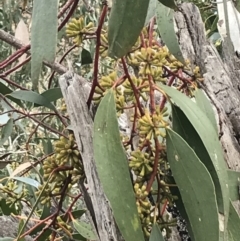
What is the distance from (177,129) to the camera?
1.95 feet

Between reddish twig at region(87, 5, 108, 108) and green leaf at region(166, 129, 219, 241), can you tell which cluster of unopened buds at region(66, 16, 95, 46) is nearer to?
reddish twig at region(87, 5, 108, 108)

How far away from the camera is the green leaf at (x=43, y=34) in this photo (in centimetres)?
43

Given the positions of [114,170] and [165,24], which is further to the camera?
[165,24]

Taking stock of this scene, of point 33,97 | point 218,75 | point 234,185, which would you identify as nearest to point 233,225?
point 234,185

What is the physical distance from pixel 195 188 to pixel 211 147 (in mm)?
54

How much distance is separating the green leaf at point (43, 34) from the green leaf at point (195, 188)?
0.63 ft

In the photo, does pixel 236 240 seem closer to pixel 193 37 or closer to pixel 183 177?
pixel 183 177

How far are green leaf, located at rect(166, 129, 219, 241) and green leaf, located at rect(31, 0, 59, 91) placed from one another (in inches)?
7.6

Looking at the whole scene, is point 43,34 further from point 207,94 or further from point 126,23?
point 207,94

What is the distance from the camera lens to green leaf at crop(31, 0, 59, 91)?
1.42ft

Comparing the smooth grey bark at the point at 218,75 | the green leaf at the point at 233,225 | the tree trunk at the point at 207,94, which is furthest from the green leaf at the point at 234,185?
the smooth grey bark at the point at 218,75

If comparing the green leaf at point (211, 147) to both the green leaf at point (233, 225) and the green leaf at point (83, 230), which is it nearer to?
the green leaf at point (233, 225)

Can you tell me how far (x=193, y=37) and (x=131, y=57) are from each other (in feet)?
2.39

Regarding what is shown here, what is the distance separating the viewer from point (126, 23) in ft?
1.45
